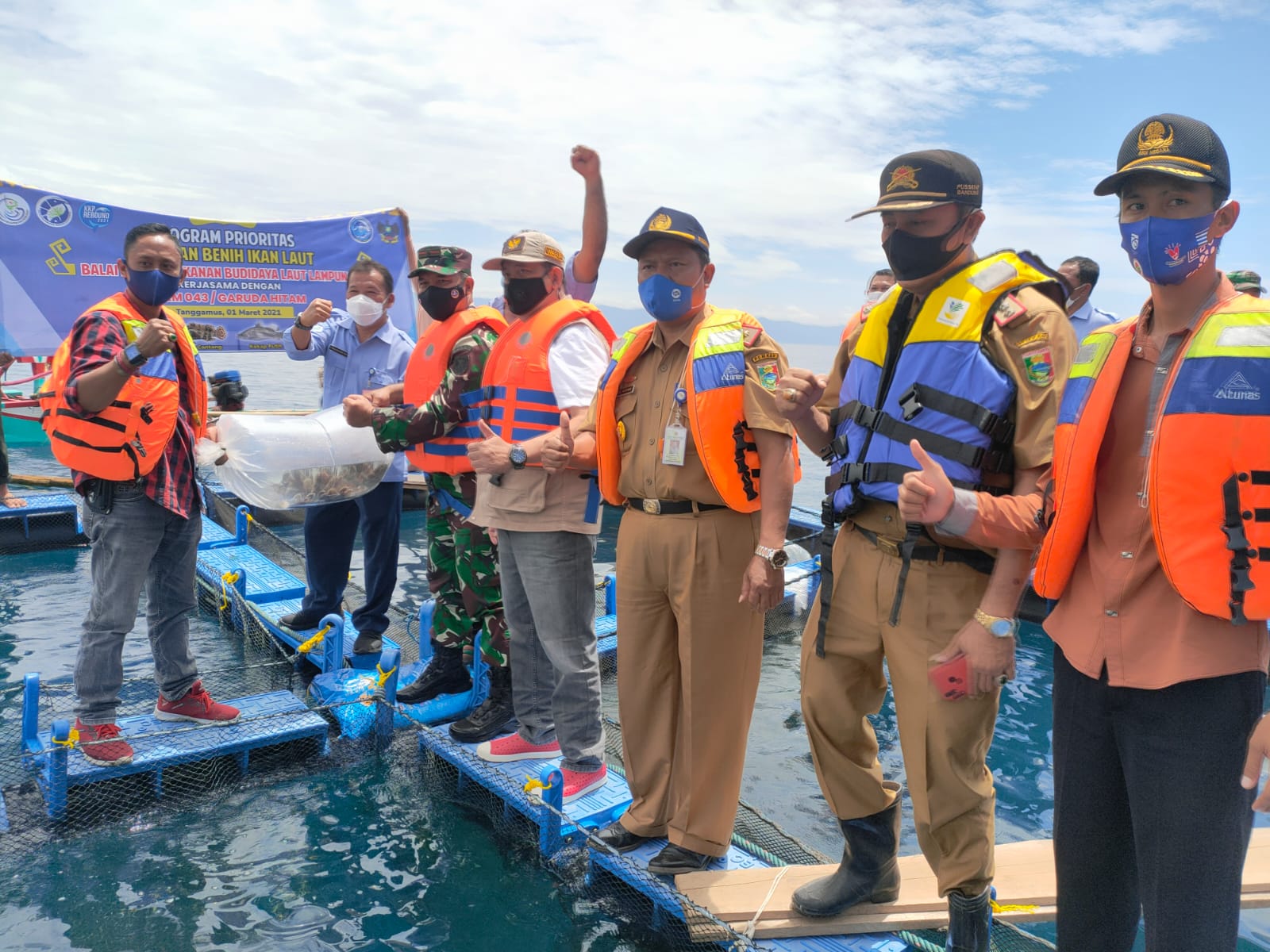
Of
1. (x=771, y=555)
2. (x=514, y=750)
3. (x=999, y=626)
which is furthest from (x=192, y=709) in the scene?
(x=999, y=626)

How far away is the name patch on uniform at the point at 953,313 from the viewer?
240 cm

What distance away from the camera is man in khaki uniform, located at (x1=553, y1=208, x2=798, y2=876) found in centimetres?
307

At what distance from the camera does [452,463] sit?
14.9 feet

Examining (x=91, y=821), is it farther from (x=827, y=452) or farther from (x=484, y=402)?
(x=827, y=452)

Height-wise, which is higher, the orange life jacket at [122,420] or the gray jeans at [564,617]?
the orange life jacket at [122,420]

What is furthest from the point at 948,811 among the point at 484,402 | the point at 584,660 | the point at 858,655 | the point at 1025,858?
the point at 484,402

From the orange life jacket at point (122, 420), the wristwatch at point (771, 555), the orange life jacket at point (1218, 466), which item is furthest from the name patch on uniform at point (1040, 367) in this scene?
the orange life jacket at point (122, 420)

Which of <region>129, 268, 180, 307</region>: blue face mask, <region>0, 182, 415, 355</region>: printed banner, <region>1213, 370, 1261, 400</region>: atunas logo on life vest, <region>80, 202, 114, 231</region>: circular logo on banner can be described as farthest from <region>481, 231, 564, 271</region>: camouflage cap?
<region>80, 202, 114, 231</region>: circular logo on banner

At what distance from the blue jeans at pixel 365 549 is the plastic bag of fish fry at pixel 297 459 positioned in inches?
9.4

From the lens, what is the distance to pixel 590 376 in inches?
155

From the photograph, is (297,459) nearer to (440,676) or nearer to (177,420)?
(177,420)

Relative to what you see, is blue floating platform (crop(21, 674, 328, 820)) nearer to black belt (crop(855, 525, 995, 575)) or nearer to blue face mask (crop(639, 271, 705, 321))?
blue face mask (crop(639, 271, 705, 321))

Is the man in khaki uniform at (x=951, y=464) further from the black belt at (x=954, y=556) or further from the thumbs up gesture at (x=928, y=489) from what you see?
the thumbs up gesture at (x=928, y=489)

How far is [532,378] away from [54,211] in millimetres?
9056
